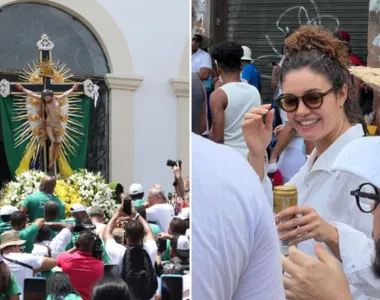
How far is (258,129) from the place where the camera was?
70cm

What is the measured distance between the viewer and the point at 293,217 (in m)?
0.67

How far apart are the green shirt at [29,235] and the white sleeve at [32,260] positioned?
12 mm

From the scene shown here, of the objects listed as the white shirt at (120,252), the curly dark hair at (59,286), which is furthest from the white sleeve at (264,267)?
the curly dark hair at (59,286)

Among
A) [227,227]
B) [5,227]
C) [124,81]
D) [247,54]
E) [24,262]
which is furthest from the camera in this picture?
[24,262]

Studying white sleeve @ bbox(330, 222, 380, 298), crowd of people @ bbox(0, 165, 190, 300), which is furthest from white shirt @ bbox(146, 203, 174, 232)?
white sleeve @ bbox(330, 222, 380, 298)

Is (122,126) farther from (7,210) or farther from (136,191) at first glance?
(7,210)

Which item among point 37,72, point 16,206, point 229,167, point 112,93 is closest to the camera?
point 229,167

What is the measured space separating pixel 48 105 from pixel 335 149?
1.46 ft

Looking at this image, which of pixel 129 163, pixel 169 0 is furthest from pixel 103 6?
pixel 129 163

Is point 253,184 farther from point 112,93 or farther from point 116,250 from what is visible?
point 116,250

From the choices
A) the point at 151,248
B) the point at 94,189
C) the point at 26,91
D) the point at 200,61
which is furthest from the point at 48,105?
the point at 200,61

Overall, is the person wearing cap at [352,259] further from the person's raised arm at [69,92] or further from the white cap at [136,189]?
the person's raised arm at [69,92]

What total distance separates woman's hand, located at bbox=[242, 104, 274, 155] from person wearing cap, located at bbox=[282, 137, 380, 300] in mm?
79

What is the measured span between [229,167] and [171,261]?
0.29 m
